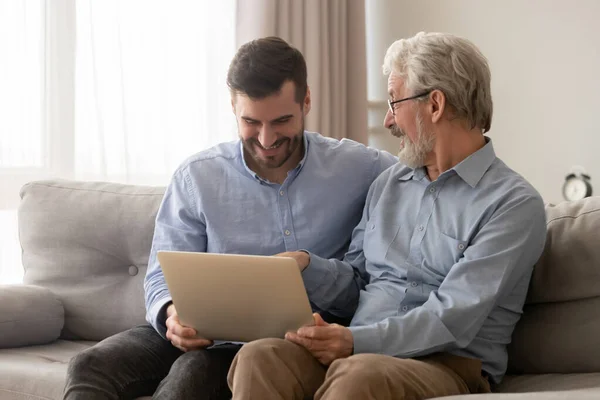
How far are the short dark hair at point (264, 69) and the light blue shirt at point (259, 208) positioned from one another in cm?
20

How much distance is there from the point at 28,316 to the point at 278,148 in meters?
0.87

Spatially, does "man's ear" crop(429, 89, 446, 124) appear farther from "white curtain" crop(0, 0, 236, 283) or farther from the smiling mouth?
"white curtain" crop(0, 0, 236, 283)

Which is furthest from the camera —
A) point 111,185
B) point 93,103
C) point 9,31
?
point 93,103

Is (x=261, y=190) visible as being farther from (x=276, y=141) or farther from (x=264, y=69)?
(x=264, y=69)

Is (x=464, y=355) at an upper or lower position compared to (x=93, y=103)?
lower

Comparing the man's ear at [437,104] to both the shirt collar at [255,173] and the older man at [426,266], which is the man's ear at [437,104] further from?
the shirt collar at [255,173]

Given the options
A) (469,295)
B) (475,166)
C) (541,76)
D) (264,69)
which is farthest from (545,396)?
(541,76)

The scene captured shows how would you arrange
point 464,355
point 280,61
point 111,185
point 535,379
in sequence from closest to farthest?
point 464,355
point 535,379
point 280,61
point 111,185

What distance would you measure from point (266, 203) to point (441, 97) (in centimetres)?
53

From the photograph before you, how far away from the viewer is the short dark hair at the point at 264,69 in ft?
6.99

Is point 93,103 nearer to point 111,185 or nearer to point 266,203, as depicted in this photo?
point 111,185

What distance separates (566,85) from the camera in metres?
3.63

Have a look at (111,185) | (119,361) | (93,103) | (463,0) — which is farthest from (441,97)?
(463,0)

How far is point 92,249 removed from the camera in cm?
260
